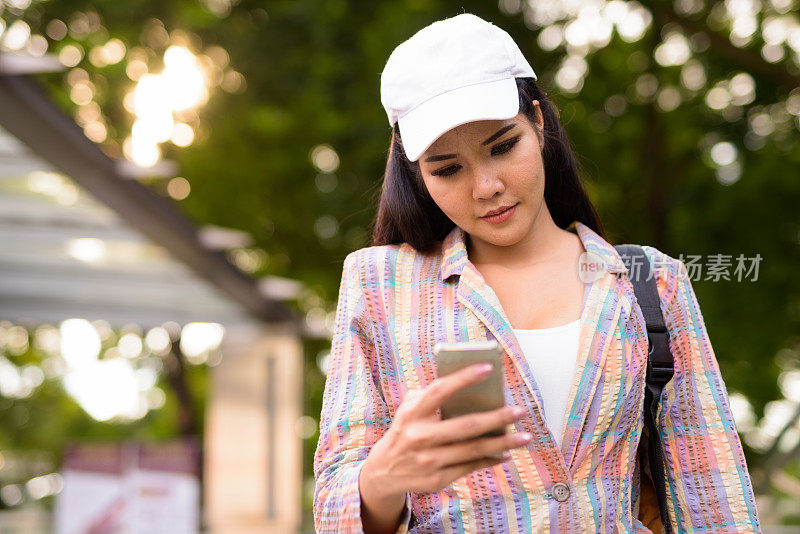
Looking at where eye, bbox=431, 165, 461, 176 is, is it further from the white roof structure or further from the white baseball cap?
the white roof structure

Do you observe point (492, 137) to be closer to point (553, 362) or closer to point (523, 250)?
point (523, 250)

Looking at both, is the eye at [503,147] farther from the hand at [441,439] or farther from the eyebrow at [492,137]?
the hand at [441,439]

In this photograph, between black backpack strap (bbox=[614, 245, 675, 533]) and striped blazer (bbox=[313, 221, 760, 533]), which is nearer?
striped blazer (bbox=[313, 221, 760, 533])

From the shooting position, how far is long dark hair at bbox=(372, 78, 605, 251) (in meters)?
2.01

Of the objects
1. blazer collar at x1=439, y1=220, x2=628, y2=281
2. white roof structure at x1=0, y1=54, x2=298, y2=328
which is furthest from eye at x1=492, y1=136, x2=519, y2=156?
white roof structure at x1=0, y1=54, x2=298, y2=328

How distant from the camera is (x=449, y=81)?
1.79m

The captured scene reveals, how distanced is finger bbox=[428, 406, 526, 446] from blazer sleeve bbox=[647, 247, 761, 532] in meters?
0.65

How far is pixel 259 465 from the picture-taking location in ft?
37.9

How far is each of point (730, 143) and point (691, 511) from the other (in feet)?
30.5

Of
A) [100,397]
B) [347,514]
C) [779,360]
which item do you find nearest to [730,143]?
[779,360]

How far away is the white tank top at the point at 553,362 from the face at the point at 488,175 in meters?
0.19

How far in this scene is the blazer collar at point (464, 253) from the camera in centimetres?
191

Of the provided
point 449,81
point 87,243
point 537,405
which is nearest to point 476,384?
point 537,405

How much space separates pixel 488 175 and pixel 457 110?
5.2 inches
